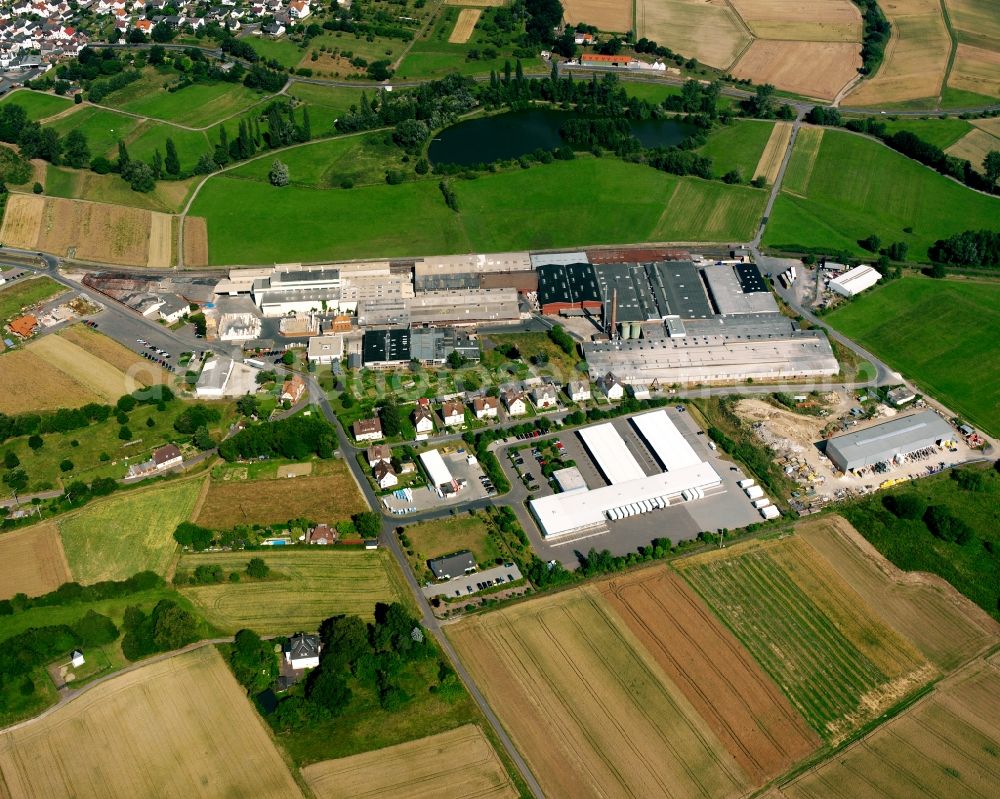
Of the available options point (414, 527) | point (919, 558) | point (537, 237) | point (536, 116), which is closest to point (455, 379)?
point (414, 527)

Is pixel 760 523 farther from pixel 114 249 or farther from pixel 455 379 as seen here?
pixel 114 249

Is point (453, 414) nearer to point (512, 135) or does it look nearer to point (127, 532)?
point (127, 532)

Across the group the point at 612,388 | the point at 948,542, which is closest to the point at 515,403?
the point at 612,388

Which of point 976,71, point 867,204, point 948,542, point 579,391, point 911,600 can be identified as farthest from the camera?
point 976,71

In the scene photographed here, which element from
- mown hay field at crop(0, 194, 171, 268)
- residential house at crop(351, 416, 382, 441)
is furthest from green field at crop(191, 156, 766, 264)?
residential house at crop(351, 416, 382, 441)

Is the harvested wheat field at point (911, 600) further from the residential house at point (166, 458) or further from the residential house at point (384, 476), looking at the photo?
the residential house at point (166, 458)

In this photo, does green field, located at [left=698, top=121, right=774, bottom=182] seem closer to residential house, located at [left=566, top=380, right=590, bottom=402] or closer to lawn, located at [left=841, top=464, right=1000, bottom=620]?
residential house, located at [left=566, top=380, right=590, bottom=402]
